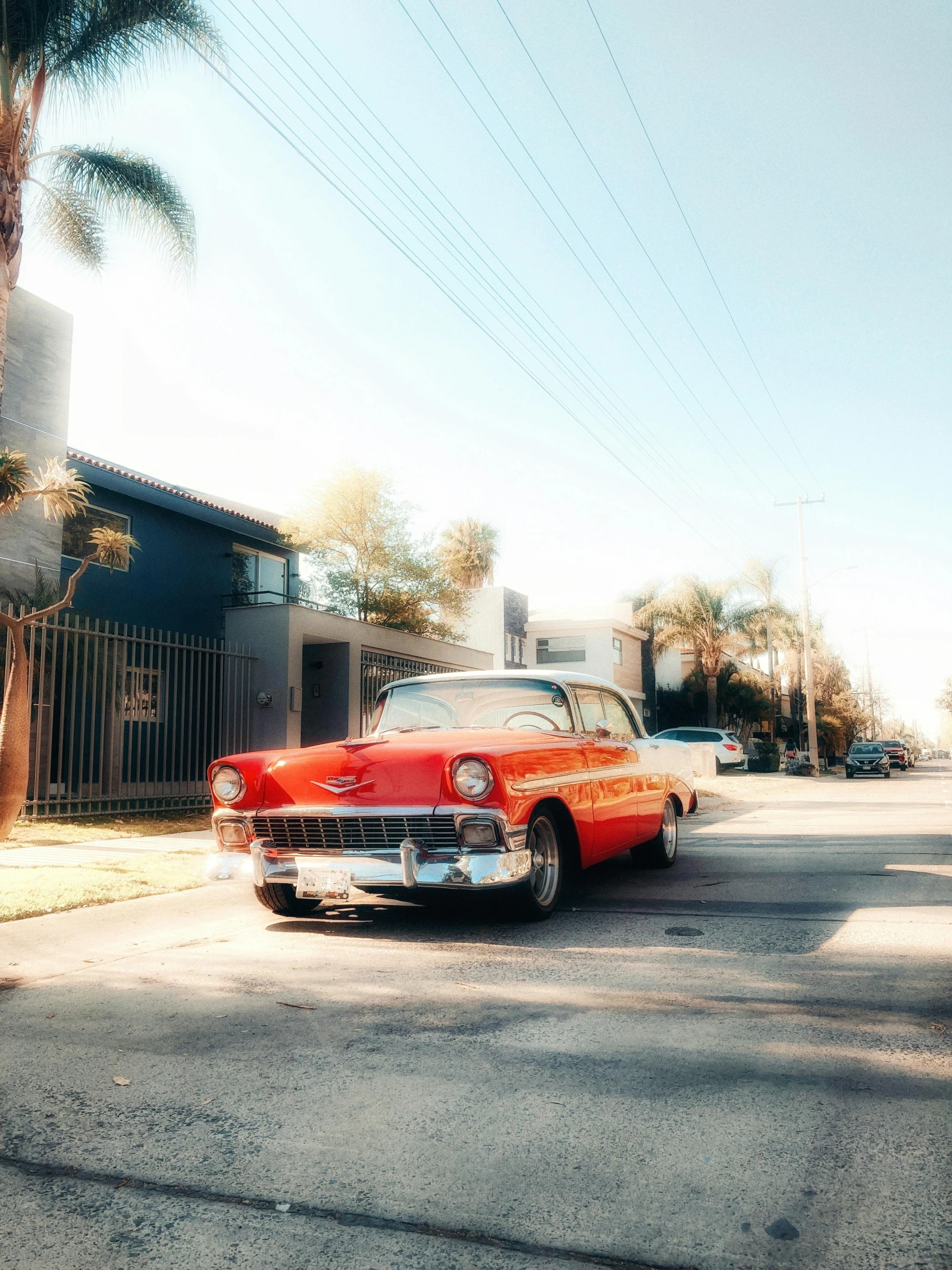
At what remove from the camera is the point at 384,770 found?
5504 mm

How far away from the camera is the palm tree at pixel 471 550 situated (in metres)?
41.5

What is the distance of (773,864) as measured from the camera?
8.77 meters

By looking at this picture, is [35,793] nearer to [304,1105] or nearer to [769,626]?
[304,1105]

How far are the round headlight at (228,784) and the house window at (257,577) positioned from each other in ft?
53.7

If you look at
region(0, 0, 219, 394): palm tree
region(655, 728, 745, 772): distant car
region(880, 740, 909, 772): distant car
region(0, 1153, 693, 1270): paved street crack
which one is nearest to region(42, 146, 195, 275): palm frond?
region(0, 0, 219, 394): palm tree

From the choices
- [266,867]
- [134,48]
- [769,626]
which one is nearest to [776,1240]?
[266,867]

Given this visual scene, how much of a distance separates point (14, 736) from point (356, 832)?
5.52 meters

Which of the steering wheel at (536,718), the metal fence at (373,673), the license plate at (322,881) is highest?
the metal fence at (373,673)

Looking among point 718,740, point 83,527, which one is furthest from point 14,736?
point 718,740

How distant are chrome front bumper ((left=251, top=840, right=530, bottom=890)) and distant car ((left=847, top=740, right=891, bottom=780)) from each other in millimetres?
32525

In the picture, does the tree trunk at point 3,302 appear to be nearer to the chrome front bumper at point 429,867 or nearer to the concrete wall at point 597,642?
the chrome front bumper at point 429,867

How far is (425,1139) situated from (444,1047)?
822 millimetres

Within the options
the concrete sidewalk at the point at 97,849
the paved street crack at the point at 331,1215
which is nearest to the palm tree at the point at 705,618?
the concrete sidewalk at the point at 97,849

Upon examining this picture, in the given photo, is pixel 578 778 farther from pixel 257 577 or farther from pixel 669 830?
pixel 257 577
